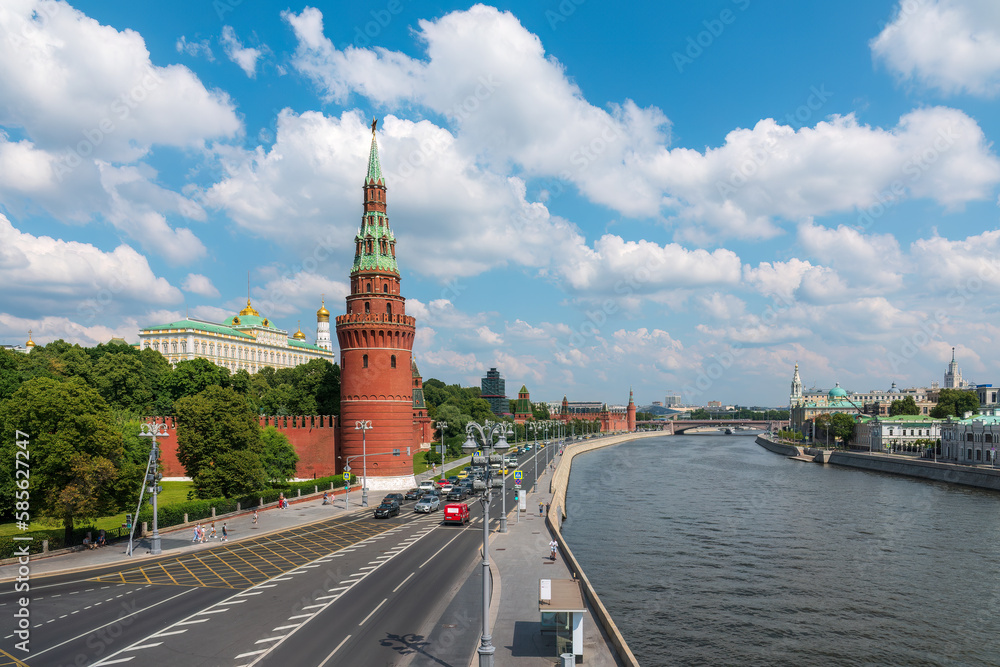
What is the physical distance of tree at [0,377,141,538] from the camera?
118ft

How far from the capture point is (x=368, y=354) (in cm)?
6725

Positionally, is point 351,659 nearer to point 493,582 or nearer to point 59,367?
point 493,582

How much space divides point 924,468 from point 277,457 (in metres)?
90.0

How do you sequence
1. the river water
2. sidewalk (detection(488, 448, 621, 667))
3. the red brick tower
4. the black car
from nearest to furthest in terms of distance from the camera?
sidewalk (detection(488, 448, 621, 667)) → the river water → the black car → the red brick tower

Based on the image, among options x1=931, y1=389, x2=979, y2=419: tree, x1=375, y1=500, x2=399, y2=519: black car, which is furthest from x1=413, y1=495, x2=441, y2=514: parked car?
x1=931, y1=389, x2=979, y2=419: tree

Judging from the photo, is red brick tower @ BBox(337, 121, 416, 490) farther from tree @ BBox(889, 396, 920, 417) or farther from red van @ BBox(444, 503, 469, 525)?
tree @ BBox(889, 396, 920, 417)

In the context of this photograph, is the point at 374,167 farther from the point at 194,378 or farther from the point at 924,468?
the point at 924,468

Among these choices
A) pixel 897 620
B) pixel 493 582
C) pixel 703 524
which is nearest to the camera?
pixel 493 582

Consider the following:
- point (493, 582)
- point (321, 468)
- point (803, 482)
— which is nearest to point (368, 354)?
point (321, 468)

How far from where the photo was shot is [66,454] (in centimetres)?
3647

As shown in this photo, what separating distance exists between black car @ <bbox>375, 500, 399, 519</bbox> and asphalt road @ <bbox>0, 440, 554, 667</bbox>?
1025cm

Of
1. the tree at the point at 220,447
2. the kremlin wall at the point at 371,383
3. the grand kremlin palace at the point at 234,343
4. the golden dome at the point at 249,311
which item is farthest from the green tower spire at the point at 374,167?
the golden dome at the point at 249,311

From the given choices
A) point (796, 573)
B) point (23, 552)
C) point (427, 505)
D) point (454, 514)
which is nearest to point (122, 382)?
point (427, 505)

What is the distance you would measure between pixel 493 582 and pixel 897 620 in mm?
20963
